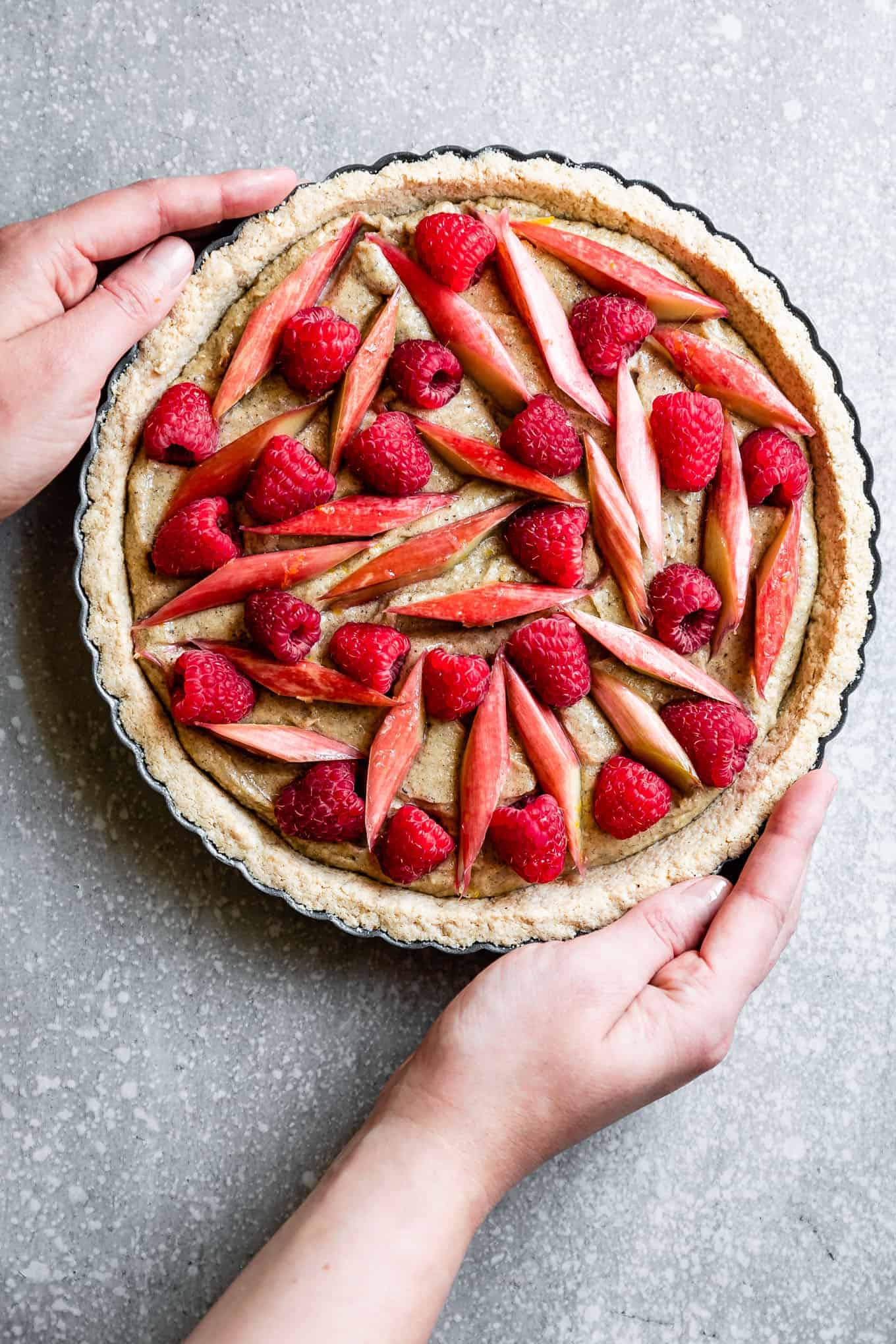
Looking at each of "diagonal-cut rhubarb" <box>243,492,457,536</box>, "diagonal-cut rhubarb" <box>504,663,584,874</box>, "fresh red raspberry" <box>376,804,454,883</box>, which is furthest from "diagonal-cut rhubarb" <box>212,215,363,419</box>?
"fresh red raspberry" <box>376,804,454,883</box>

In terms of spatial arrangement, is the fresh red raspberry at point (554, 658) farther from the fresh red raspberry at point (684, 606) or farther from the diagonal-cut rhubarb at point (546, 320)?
the diagonal-cut rhubarb at point (546, 320)

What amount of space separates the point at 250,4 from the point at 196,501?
1074 mm

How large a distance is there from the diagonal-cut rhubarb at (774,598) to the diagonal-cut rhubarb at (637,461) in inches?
8.0

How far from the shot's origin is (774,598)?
1855mm

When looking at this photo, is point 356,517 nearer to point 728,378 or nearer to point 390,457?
point 390,457

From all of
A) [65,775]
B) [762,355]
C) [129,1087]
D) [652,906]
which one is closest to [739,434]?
[762,355]

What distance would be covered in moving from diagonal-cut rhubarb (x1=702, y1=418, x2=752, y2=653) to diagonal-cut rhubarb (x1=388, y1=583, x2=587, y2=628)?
0.93 ft

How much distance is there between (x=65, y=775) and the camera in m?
2.03

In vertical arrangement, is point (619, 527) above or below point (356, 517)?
above

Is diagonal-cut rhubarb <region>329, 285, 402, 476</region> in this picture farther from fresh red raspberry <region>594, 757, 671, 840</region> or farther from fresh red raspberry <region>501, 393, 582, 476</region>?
fresh red raspberry <region>594, 757, 671, 840</region>

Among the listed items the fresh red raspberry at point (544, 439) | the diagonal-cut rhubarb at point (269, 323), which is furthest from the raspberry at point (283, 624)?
the fresh red raspberry at point (544, 439)

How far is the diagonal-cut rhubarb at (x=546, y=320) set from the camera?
5.99 feet

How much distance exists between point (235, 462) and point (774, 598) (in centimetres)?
96

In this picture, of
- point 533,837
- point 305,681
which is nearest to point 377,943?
point 533,837
